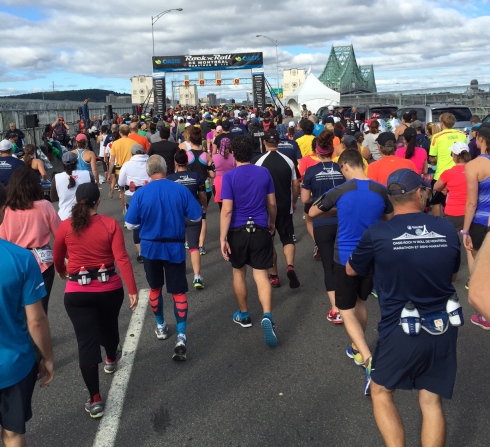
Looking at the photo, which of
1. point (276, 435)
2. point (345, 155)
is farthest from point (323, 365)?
point (345, 155)

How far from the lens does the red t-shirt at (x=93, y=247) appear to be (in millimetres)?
3941

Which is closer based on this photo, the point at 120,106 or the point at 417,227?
the point at 417,227

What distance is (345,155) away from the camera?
4312 millimetres

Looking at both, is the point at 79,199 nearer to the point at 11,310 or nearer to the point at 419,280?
the point at 11,310

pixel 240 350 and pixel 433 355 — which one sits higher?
pixel 433 355

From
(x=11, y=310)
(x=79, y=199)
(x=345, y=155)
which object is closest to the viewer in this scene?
(x=11, y=310)

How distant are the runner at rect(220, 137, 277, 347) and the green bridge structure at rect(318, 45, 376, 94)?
11336 centimetres

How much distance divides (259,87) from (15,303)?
4200 cm

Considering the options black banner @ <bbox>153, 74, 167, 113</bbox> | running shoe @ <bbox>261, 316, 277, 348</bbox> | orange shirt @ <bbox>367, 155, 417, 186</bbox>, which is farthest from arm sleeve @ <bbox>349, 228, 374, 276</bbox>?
black banner @ <bbox>153, 74, 167, 113</bbox>

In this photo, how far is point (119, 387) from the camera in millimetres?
4344

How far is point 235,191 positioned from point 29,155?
4849 millimetres

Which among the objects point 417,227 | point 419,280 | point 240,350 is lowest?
point 240,350

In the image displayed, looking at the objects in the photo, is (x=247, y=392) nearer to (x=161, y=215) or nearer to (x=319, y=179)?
(x=161, y=215)

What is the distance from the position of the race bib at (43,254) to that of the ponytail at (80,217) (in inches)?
31.3
